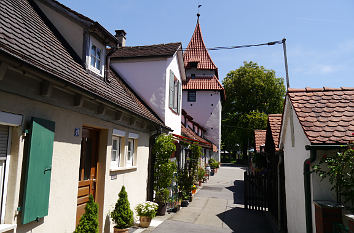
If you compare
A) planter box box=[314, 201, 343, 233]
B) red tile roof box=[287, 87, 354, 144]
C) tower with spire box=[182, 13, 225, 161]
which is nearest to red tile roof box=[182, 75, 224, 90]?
tower with spire box=[182, 13, 225, 161]

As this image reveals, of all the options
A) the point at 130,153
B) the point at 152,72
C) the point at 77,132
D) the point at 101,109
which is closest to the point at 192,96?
the point at 152,72

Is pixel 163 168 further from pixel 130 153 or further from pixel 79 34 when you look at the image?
pixel 79 34

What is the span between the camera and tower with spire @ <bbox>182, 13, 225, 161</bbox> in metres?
29.6

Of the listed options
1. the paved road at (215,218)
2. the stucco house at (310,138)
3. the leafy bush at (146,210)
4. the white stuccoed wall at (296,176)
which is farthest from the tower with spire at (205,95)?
the stucco house at (310,138)

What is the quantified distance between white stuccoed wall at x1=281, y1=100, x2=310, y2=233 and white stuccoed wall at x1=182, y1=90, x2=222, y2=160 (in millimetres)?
21759

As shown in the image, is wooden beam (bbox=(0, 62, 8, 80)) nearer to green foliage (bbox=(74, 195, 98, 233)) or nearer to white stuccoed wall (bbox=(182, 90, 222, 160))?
green foliage (bbox=(74, 195, 98, 233))

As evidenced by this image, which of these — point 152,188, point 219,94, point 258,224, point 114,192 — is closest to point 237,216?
point 258,224

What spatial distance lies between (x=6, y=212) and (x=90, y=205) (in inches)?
57.2

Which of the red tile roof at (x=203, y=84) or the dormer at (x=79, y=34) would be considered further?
the red tile roof at (x=203, y=84)

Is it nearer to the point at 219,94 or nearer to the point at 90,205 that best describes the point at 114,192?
the point at 90,205

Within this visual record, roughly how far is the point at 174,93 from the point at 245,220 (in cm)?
574

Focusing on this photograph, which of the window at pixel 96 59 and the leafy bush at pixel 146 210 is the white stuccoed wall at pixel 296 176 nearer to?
the leafy bush at pixel 146 210

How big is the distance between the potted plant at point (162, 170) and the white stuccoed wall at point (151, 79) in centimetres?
121

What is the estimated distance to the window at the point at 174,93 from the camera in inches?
431
